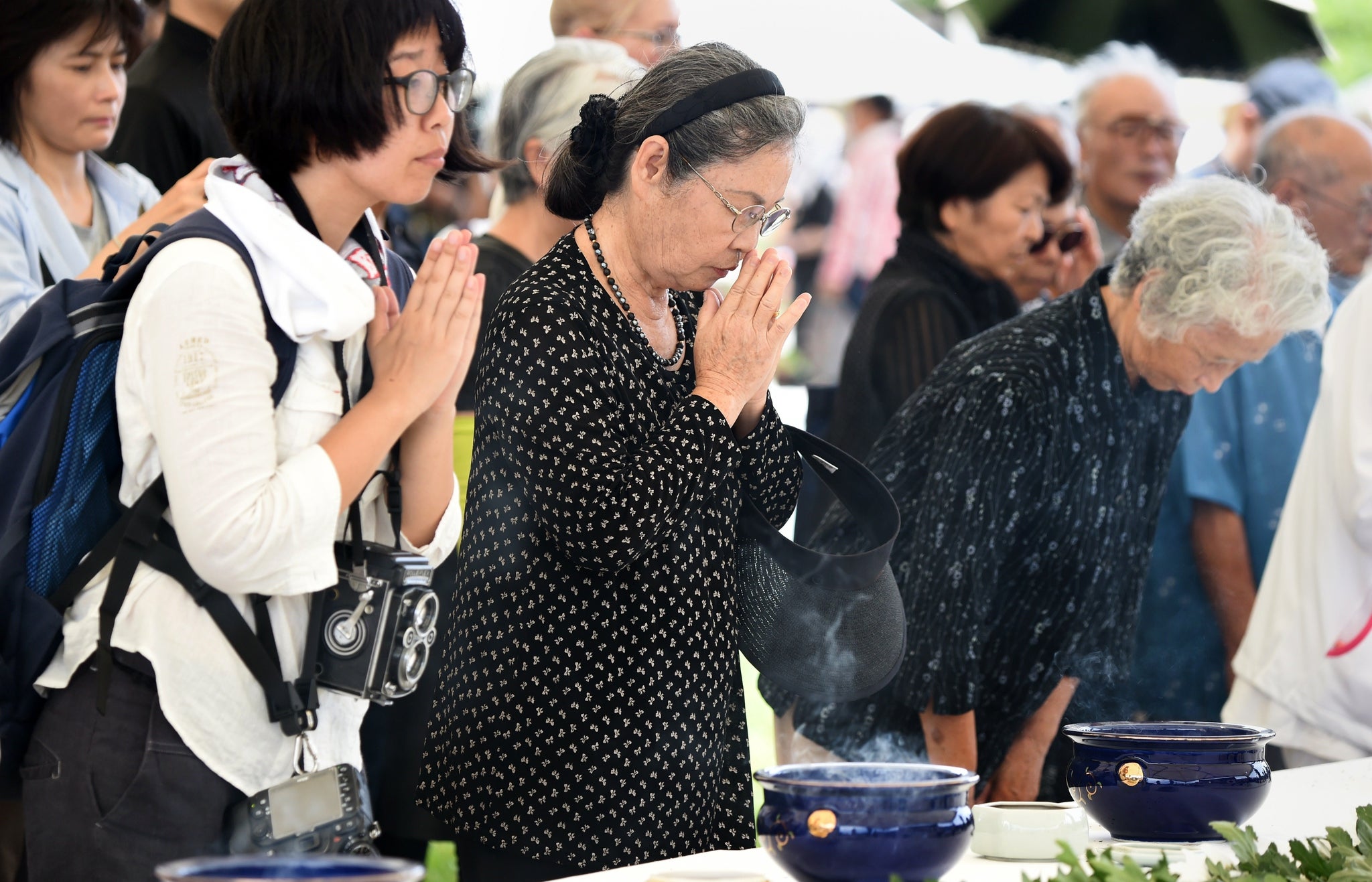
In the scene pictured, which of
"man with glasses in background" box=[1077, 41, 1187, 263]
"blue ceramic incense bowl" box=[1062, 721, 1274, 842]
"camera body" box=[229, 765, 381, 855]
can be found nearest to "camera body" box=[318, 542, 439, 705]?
"camera body" box=[229, 765, 381, 855]

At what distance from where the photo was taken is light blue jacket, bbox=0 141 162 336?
2303 mm

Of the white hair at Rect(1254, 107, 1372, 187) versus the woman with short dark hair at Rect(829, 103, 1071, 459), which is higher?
the white hair at Rect(1254, 107, 1372, 187)

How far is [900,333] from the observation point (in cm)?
323

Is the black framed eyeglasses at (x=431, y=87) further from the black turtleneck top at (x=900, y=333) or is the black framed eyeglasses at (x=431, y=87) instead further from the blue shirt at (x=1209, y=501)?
the blue shirt at (x=1209, y=501)

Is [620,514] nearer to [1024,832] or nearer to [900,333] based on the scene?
[1024,832]

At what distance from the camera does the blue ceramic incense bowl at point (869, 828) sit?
4.45 feet

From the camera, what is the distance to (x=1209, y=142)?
4527 millimetres

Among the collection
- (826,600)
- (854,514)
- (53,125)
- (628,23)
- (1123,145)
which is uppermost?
(628,23)

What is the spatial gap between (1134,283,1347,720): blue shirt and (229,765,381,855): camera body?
221 cm

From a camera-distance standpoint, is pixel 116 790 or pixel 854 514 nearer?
pixel 116 790

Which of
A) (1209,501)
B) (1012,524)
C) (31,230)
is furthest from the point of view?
(1209,501)

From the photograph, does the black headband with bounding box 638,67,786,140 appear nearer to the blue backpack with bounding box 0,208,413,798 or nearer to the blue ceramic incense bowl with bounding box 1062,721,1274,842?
the blue backpack with bounding box 0,208,413,798

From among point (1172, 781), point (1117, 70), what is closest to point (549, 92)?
point (1172, 781)

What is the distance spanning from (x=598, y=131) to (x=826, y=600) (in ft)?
2.35
